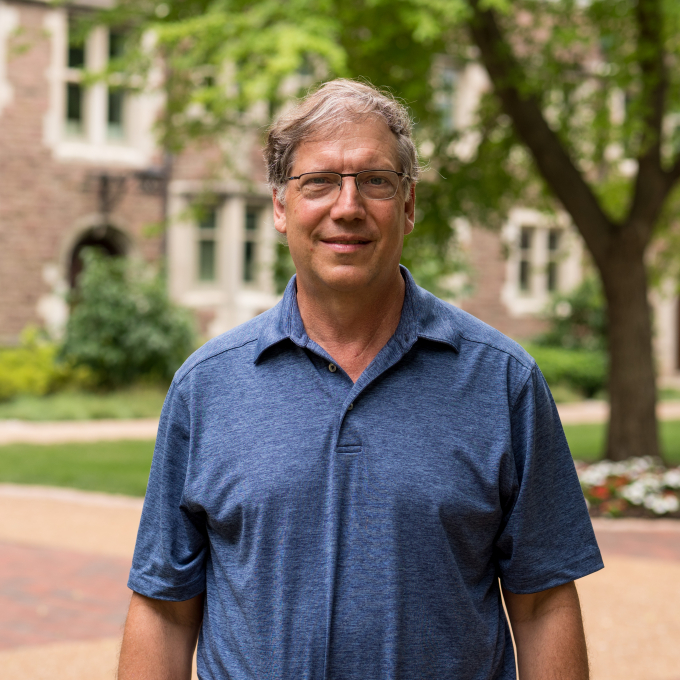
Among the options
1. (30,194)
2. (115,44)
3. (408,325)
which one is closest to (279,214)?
(408,325)

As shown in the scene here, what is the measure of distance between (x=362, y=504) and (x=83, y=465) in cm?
965

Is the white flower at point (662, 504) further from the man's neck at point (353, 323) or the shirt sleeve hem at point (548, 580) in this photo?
the man's neck at point (353, 323)

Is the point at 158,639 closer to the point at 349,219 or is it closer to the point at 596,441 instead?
the point at 349,219

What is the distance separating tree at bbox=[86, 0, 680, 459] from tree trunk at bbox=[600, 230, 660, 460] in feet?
0.03

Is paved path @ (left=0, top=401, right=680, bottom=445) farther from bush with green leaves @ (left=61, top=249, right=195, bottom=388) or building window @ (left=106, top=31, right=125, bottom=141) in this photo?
building window @ (left=106, top=31, right=125, bottom=141)

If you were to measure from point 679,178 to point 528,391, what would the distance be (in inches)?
361

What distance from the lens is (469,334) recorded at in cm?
200

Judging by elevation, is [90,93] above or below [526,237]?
above

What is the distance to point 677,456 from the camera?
1196cm

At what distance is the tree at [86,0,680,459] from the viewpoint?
29.9ft

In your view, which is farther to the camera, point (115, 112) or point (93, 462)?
point (115, 112)

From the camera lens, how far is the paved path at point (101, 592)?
5148mm

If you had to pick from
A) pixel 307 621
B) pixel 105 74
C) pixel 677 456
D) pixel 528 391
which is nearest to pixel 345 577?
pixel 307 621

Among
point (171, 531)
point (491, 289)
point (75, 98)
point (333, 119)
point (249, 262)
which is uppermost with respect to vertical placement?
point (75, 98)
